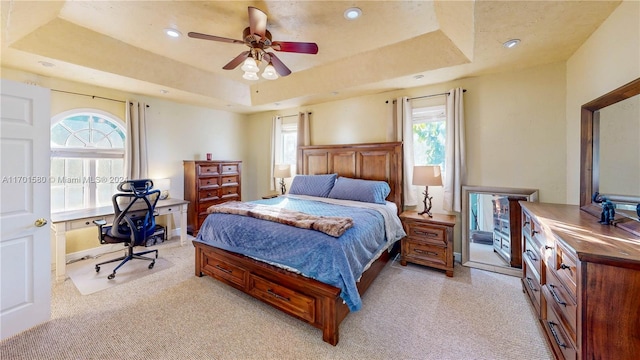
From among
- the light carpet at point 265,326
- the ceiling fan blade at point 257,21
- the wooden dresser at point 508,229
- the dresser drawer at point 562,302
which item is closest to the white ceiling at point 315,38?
the ceiling fan blade at point 257,21

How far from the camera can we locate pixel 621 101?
1.86 meters

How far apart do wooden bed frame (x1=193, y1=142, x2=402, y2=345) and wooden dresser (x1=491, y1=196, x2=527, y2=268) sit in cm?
129

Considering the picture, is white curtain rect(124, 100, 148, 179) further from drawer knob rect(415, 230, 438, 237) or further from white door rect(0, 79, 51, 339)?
drawer knob rect(415, 230, 438, 237)

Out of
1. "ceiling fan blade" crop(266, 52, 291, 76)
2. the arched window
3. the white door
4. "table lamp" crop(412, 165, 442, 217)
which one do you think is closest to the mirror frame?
"table lamp" crop(412, 165, 442, 217)

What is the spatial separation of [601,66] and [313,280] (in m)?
3.19

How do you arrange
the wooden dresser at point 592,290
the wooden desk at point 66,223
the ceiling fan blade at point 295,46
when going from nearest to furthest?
the wooden dresser at point 592,290 < the ceiling fan blade at point 295,46 < the wooden desk at point 66,223

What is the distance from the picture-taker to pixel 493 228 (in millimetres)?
3248

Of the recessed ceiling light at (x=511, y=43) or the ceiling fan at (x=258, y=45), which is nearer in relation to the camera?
the ceiling fan at (x=258, y=45)

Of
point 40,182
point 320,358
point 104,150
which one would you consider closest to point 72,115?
point 104,150

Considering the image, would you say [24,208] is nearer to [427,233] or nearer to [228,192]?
[228,192]

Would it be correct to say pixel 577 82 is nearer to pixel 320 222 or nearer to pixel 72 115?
pixel 320 222

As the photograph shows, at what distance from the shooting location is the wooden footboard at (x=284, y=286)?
76.2 inches

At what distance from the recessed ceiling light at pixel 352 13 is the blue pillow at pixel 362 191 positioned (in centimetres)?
219

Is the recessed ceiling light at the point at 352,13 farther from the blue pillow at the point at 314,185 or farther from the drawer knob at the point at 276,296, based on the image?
the drawer knob at the point at 276,296
